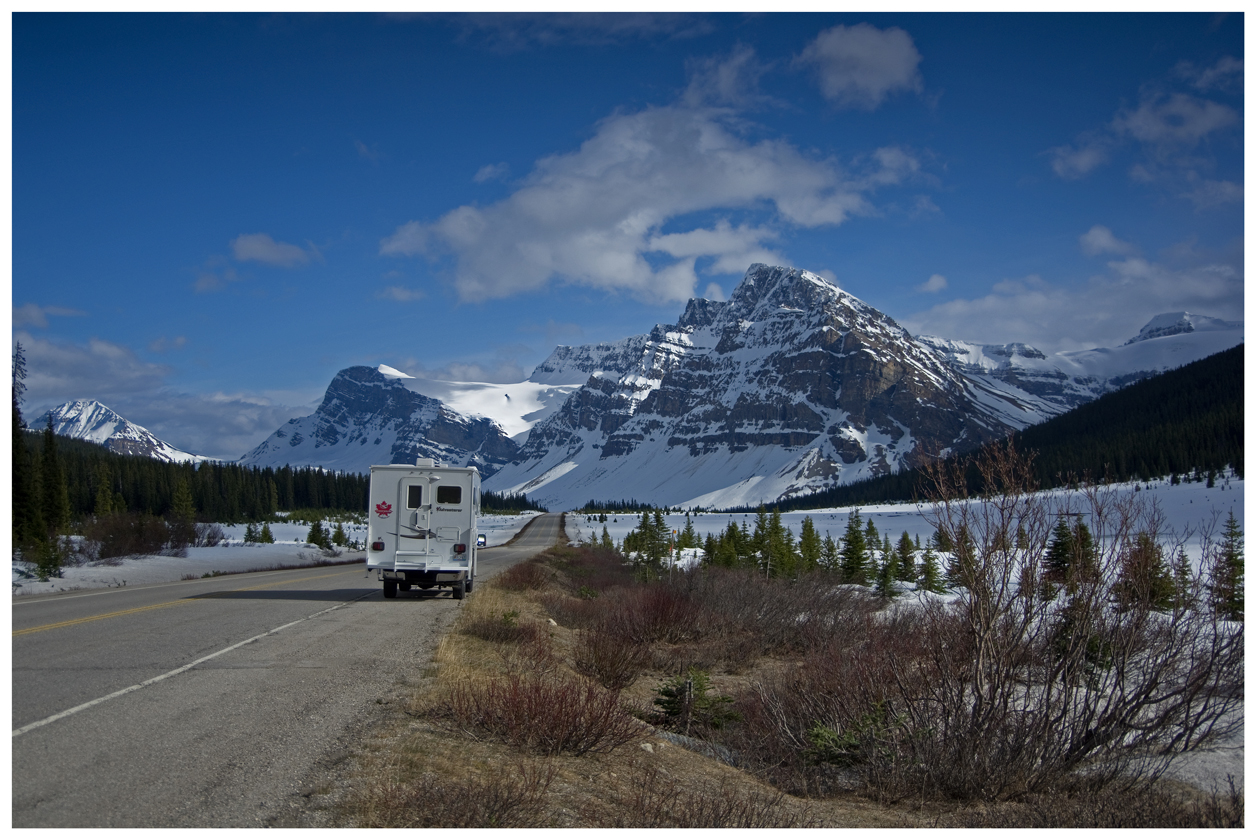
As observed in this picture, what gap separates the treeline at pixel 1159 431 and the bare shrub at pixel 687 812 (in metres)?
105

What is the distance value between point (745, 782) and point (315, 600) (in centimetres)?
1443

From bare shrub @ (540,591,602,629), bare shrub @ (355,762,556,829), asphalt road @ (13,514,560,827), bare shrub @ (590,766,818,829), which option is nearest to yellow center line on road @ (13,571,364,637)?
asphalt road @ (13,514,560,827)

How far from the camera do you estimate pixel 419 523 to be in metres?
19.0

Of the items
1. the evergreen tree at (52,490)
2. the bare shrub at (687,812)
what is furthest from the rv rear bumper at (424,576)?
the evergreen tree at (52,490)

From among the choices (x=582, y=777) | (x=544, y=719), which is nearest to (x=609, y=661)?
(x=544, y=719)

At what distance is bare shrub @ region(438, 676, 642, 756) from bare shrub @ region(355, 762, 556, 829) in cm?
129

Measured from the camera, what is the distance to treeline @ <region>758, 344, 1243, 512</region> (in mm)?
118562

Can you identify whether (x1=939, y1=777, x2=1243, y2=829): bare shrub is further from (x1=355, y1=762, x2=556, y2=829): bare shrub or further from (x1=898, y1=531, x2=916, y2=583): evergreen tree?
(x1=898, y1=531, x2=916, y2=583): evergreen tree

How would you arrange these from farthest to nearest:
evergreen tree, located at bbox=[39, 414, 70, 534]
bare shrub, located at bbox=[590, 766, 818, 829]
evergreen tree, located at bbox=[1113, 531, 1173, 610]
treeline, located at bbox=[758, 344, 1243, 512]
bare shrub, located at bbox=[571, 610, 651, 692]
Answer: treeline, located at bbox=[758, 344, 1243, 512] → evergreen tree, located at bbox=[39, 414, 70, 534] → bare shrub, located at bbox=[571, 610, 651, 692] → evergreen tree, located at bbox=[1113, 531, 1173, 610] → bare shrub, located at bbox=[590, 766, 818, 829]

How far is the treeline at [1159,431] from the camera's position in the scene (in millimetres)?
118562

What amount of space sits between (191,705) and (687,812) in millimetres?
5043

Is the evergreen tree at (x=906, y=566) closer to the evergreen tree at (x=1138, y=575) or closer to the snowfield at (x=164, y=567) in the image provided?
the snowfield at (x=164, y=567)

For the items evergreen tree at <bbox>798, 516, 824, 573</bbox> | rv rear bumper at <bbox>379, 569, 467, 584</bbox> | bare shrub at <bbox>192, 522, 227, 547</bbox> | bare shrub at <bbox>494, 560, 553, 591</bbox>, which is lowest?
evergreen tree at <bbox>798, 516, 824, 573</bbox>

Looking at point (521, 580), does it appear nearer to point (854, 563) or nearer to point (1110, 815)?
point (854, 563)
